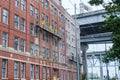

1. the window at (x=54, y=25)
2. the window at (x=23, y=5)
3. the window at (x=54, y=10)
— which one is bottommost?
the window at (x=54, y=25)

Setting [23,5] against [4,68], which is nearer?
[4,68]

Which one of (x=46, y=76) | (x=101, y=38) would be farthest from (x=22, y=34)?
(x=101, y=38)

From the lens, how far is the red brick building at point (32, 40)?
35.5 metres

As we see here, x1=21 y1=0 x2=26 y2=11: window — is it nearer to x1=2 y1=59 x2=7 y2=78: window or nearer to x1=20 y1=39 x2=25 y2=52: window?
x1=20 y1=39 x2=25 y2=52: window

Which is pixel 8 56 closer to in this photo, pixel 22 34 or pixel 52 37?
pixel 22 34

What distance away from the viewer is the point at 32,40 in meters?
43.7

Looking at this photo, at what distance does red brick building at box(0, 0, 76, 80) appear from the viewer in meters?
35.5

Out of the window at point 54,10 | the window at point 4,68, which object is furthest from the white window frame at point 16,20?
the window at point 54,10

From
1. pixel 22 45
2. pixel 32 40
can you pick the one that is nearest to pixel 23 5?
pixel 32 40

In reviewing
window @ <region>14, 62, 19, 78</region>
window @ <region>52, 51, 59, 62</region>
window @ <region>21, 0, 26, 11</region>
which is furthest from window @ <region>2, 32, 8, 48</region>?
window @ <region>52, 51, 59, 62</region>

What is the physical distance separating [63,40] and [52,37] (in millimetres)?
7864

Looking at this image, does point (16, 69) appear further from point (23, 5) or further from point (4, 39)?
point (23, 5)

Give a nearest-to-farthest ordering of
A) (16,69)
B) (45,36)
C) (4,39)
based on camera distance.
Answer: (4,39)
(16,69)
(45,36)

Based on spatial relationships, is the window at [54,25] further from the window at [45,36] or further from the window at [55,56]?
the window at [55,56]
